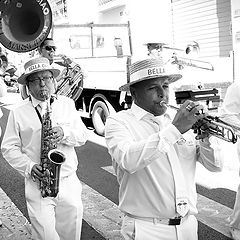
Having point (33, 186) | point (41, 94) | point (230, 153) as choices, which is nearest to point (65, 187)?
point (33, 186)

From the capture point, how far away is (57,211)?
3359 millimetres

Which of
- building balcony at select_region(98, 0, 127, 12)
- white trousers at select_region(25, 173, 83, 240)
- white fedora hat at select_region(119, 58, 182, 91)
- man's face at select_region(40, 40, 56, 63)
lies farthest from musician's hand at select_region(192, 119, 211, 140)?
building balcony at select_region(98, 0, 127, 12)

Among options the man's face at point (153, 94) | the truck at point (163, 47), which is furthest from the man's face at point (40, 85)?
the truck at point (163, 47)

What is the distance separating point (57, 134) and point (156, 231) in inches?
51.6

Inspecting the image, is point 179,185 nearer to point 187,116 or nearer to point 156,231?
point 156,231

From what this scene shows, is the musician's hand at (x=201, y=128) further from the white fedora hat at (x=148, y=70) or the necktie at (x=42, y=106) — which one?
the necktie at (x=42, y=106)

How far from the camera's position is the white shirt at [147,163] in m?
2.30

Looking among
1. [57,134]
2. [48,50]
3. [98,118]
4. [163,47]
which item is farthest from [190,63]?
[57,134]

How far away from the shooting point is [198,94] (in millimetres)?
7789

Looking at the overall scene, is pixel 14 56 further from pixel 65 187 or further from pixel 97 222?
pixel 65 187

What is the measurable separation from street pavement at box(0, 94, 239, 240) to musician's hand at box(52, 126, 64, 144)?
1332 mm

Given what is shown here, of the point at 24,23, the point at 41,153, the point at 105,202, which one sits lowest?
the point at 105,202

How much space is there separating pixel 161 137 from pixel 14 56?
33.6 ft

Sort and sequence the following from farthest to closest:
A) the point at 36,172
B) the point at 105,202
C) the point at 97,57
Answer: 1. the point at 97,57
2. the point at 105,202
3. the point at 36,172
